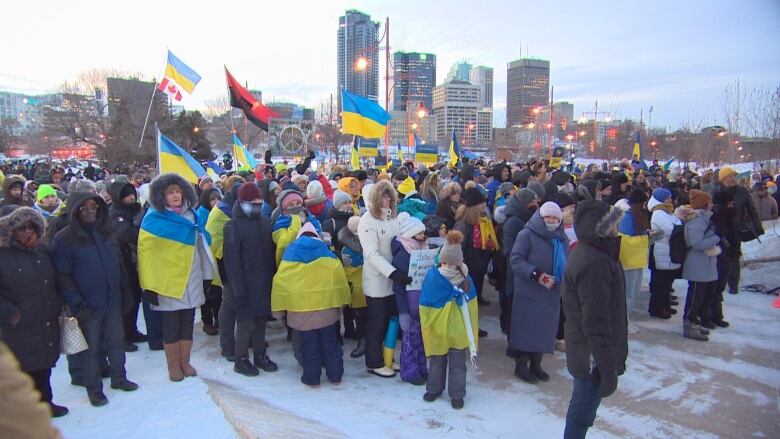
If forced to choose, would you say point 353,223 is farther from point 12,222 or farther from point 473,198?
point 12,222

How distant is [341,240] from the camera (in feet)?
19.9

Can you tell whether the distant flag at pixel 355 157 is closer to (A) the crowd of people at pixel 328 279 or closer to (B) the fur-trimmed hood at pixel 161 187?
(A) the crowd of people at pixel 328 279

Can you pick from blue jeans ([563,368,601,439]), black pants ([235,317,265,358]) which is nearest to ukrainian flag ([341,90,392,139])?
black pants ([235,317,265,358])

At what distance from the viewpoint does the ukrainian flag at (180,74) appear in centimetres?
1230

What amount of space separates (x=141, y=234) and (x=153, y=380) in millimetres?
1450

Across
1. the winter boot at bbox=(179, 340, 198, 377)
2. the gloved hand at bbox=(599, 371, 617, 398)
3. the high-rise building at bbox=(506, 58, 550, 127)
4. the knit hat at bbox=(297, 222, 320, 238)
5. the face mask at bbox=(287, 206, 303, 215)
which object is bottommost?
the winter boot at bbox=(179, 340, 198, 377)

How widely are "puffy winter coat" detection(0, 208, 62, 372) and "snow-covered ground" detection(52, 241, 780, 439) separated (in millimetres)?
658

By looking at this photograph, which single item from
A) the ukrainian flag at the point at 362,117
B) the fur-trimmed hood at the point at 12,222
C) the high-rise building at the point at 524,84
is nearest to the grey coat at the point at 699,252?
the fur-trimmed hood at the point at 12,222

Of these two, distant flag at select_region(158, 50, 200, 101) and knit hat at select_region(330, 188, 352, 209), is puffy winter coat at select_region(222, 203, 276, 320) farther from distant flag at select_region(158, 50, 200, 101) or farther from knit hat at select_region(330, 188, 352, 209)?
distant flag at select_region(158, 50, 200, 101)

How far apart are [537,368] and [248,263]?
11.1ft

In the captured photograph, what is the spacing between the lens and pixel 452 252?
193 inches

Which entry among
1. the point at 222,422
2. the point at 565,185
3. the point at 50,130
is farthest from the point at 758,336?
the point at 50,130

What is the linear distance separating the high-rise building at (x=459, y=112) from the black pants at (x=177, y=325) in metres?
68.2

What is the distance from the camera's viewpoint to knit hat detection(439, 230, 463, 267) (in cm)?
492
